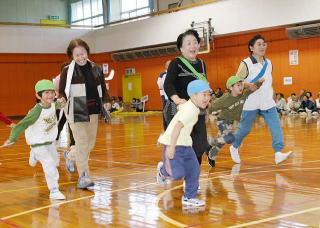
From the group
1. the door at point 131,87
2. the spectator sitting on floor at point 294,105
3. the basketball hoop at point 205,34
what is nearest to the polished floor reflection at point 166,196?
the spectator sitting on floor at point 294,105

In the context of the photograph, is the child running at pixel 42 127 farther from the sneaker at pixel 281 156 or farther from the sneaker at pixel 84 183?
the sneaker at pixel 281 156

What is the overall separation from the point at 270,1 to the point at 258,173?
1471 cm

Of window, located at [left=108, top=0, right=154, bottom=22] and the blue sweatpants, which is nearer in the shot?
the blue sweatpants

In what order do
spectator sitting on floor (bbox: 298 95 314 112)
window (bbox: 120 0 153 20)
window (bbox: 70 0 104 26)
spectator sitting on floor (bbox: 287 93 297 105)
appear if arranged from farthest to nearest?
window (bbox: 70 0 104 26) → window (bbox: 120 0 153 20) → spectator sitting on floor (bbox: 287 93 297 105) → spectator sitting on floor (bbox: 298 95 314 112)

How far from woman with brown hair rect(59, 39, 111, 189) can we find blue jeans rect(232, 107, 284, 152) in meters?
2.36

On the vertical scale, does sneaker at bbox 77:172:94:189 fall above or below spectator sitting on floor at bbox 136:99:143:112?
below

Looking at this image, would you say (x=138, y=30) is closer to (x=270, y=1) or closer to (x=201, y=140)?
(x=270, y=1)

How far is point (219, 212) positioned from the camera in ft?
13.9

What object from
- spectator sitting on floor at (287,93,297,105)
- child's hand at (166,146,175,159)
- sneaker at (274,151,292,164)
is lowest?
sneaker at (274,151,292,164)

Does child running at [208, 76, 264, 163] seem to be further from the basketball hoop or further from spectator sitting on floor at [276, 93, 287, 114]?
the basketball hoop

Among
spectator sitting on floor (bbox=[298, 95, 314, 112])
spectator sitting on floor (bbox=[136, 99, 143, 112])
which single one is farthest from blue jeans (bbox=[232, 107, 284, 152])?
spectator sitting on floor (bbox=[136, 99, 143, 112])

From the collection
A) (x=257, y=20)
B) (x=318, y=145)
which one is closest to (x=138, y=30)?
(x=257, y=20)

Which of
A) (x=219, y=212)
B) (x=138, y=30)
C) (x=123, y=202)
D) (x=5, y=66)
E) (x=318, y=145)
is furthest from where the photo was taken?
(x=5, y=66)

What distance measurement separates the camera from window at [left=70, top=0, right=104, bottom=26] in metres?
29.5
